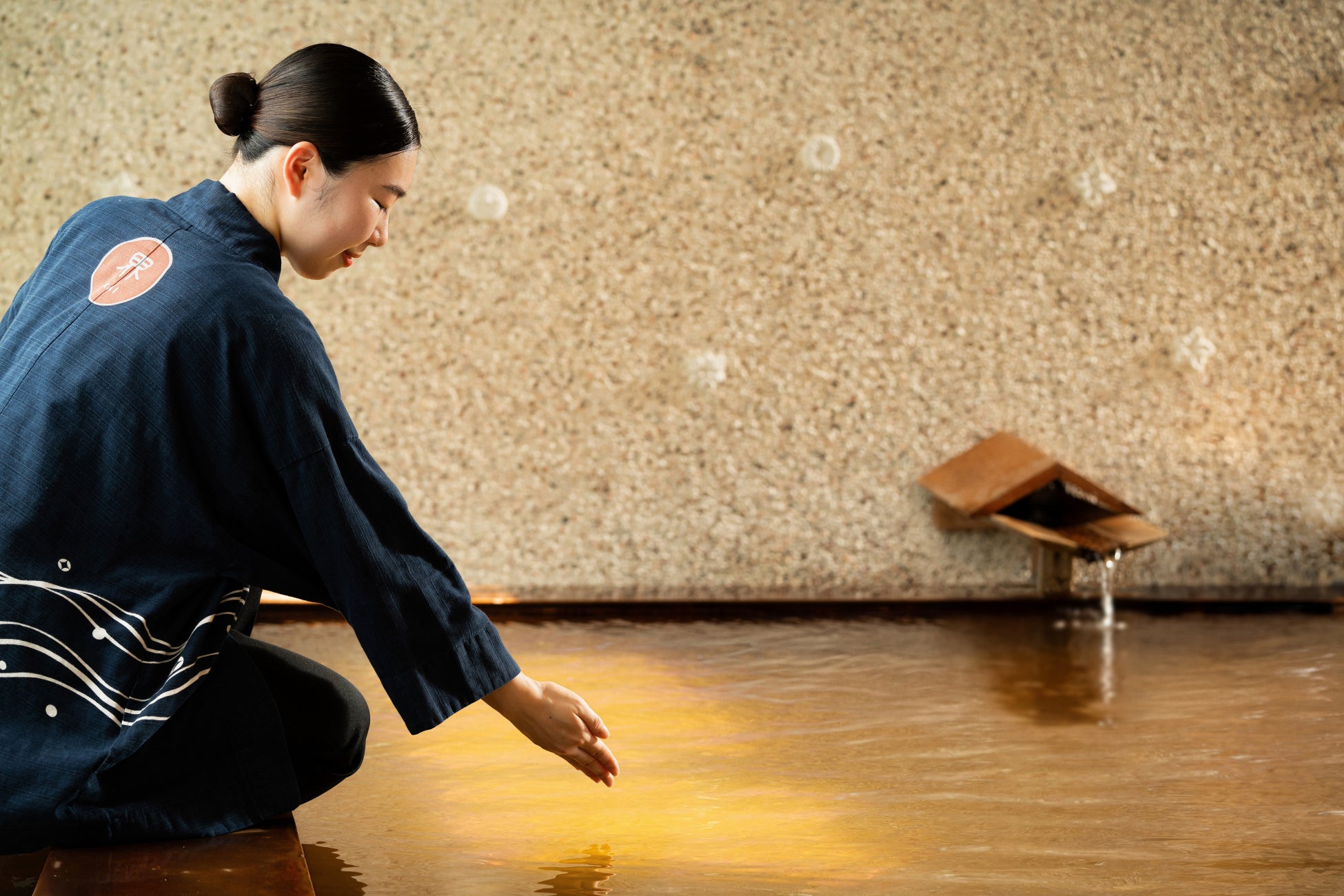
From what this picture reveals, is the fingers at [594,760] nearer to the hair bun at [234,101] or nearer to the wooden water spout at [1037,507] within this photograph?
the hair bun at [234,101]

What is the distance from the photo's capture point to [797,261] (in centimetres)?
315

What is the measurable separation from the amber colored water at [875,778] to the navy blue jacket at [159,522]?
0.88 feet

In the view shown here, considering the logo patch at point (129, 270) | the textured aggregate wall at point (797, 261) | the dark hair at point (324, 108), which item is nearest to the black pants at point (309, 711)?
the logo patch at point (129, 270)

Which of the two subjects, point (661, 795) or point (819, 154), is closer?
point (661, 795)

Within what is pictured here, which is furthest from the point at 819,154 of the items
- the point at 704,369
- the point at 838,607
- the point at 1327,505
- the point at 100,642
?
the point at 100,642

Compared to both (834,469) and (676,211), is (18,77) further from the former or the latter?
(834,469)

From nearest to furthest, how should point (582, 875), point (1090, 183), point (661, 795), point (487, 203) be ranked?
point (582, 875) < point (661, 795) < point (487, 203) < point (1090, 183)

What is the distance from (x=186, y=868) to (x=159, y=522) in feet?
0.99

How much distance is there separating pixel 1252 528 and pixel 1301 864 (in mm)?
2297

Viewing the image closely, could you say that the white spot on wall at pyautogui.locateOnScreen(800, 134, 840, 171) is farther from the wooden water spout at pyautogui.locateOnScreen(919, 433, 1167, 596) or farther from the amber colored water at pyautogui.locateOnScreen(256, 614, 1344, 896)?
the amber colored water at pyautogui.locateOnScreen(256, 614, 1344, 896)

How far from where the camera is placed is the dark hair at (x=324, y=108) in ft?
3.45

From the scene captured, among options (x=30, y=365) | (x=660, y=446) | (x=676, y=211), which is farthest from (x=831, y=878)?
(x=676, y=211)

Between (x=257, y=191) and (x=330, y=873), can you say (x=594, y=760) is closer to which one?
(x=330, y=873)

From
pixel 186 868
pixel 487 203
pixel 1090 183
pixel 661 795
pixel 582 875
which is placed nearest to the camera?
pixel 186 868
